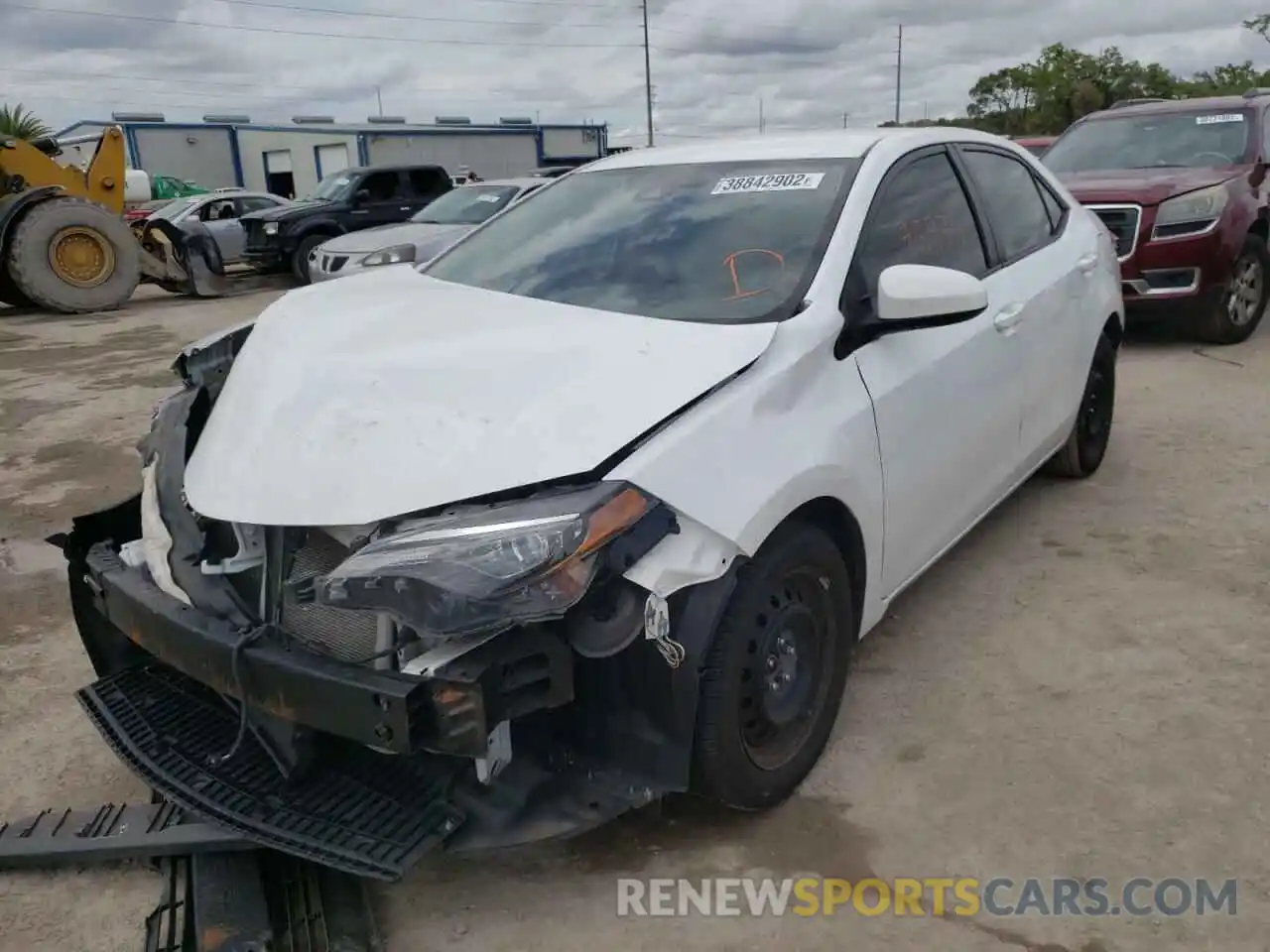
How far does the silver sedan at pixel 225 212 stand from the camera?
17.1 meters

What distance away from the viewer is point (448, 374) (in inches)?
95.9

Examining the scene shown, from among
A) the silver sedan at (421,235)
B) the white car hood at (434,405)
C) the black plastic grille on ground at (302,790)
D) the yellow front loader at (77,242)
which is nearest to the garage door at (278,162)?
the yellow front loader at (77,242)

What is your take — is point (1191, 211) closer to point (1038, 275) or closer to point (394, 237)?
point (1038, 275)

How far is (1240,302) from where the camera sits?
25.9 ft

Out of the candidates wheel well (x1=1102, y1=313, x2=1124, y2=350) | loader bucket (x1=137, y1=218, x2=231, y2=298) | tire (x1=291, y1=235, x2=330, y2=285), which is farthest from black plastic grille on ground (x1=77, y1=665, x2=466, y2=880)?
tire (x1=291, y1=235, x2=330, y2=285)

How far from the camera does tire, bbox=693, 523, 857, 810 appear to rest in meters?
2.33

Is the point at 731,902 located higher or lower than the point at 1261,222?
lower

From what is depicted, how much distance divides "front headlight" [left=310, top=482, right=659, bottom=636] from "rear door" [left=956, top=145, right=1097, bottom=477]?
7.36 ft

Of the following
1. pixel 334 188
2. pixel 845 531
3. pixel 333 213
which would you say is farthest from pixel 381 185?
pixel 845 531

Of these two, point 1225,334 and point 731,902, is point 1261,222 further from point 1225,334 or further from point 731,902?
point 731,902

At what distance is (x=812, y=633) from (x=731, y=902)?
68cm

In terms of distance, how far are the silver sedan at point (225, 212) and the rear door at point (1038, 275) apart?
1494 centimetres

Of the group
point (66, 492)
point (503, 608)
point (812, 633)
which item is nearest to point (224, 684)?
point (503, 608)

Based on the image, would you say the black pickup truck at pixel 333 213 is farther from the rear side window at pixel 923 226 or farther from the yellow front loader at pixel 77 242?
the rear side window at pixel 923 226
